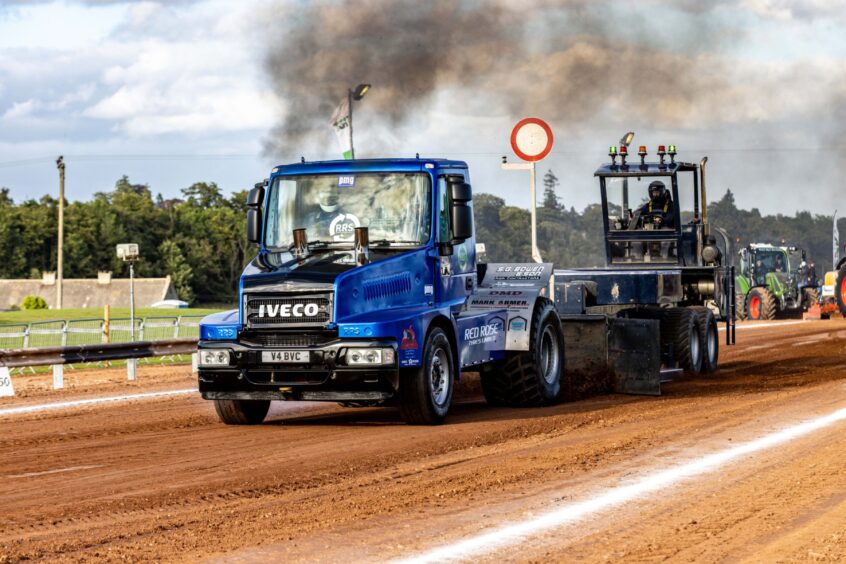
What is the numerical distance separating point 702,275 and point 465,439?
29.9ft

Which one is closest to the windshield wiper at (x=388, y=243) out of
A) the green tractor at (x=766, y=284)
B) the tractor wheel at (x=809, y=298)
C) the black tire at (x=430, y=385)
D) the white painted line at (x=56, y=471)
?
the black tire at (x=430, y=385)

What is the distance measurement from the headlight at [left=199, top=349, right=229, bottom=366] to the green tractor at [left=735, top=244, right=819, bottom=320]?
28711mm

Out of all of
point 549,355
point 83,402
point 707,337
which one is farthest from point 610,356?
point 83,402

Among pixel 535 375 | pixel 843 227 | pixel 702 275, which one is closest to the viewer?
pixel 535 375

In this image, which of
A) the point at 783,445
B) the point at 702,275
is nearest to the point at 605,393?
the point at 702,275

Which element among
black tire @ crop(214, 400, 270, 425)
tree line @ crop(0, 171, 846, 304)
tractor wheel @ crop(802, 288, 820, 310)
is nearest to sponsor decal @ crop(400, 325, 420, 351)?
black tire @ crop(214, 400, 270, 425)

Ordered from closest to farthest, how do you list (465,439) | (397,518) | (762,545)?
(762,545) < (397,518) < (465,439)

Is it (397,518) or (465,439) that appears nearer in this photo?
(397,518)

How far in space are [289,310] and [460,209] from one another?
1.98m

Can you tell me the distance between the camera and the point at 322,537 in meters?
6.80

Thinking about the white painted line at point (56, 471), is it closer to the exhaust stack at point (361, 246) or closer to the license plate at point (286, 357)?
the license plate at point (286, 357)

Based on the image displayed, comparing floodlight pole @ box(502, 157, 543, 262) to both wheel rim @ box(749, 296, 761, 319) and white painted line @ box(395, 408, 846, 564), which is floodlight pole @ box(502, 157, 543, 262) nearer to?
white painted line @ box(395, 408, 846, 564)

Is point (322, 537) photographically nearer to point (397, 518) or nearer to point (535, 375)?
point (397, 518)

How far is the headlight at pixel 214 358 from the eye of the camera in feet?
39.5
